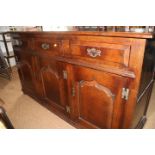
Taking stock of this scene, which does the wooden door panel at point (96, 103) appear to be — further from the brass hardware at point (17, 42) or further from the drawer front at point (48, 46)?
the brass hardware at point (17, 42)

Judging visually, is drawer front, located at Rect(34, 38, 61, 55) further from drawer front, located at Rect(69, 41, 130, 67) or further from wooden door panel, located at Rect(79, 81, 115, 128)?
wooden door panel, located at Rect(79, 81, 115, 128)

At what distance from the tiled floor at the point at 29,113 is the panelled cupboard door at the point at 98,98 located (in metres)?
0.38

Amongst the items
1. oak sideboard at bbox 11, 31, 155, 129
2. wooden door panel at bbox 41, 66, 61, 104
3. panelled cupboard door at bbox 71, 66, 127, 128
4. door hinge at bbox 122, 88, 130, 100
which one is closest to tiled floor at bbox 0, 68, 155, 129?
oak sideboard at bbox 11, 31, 155, 129

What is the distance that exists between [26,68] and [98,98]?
1.08 metres

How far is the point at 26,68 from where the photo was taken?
1.62 m

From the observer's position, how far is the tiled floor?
1425mm

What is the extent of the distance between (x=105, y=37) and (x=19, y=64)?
4.49 ft

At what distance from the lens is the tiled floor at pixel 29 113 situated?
56.1 inches

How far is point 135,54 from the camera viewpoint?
67 cm

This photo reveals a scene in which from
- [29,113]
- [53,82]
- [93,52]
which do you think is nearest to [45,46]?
[53,82]

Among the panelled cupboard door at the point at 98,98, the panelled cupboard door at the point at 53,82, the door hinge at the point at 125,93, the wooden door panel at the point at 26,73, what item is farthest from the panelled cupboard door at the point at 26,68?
the door hinge at the point at 125,93
